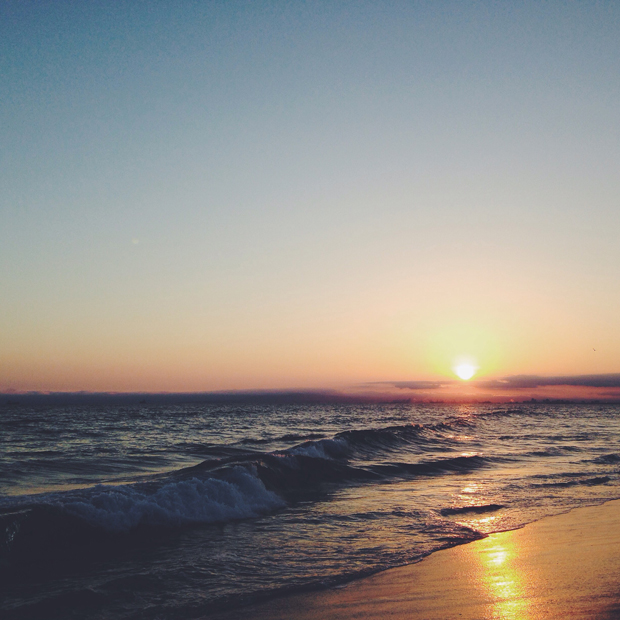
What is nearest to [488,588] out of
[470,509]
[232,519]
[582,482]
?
[470,509]

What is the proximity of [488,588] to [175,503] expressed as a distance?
24.5ft

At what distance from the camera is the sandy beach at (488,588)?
5.76 meters

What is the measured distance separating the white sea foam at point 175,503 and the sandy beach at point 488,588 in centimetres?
541

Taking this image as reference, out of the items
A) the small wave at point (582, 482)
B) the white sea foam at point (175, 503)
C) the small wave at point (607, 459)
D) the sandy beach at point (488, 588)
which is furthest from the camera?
the small wave at point (607, 459)

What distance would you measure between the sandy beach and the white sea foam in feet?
17.7

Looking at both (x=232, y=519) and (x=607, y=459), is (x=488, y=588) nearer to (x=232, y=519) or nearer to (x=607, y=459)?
(x=232, y=519)

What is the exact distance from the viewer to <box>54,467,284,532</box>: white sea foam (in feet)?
34.1

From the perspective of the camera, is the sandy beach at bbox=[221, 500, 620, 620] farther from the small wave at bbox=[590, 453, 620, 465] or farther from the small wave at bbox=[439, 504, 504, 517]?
the small wave at bbox=[590, 453, 620, 465]

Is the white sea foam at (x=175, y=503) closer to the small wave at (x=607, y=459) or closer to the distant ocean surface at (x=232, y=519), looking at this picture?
the distant ocean surface at (x=232, y=519)

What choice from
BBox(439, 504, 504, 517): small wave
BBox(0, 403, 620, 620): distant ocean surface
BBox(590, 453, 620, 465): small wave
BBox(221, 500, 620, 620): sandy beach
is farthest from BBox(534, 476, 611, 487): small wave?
BBox(221, 500, 620, 620): sandy beach

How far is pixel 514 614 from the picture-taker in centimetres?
564

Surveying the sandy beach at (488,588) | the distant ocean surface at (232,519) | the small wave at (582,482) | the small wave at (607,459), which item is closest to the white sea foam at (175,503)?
the distant ocean surface at (232,519)

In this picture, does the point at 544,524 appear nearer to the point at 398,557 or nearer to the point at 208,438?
the point at 398,557

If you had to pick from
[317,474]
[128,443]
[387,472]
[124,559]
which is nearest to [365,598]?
[124,559]
